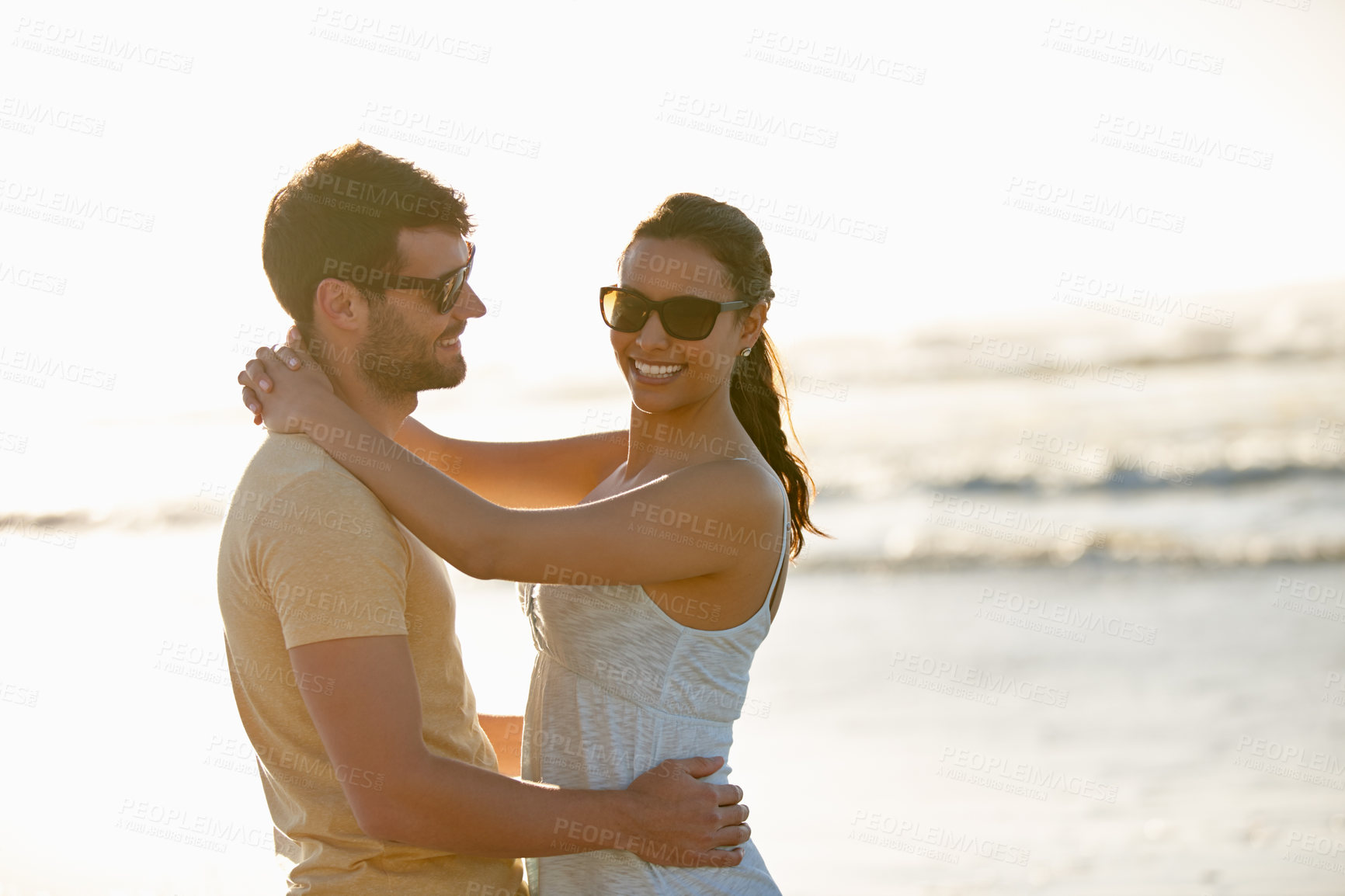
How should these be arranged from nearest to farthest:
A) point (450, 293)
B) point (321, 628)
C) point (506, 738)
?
1. point (321, 628)
2. point (450, 293)
3. point (506, 738)

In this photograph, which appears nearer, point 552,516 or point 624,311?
point 552,516

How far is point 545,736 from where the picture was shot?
9.58 ft

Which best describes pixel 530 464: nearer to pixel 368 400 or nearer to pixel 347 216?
pixel 368 400

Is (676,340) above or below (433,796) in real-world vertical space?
above

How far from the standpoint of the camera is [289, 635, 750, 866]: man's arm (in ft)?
7.49

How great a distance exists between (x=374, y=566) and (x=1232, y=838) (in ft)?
16.8

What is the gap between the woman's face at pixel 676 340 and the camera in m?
3.09

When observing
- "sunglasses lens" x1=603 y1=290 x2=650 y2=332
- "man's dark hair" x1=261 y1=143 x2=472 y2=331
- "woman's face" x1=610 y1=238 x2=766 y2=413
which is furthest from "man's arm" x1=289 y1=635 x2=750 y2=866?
"sunglasses lens" x1=603 y1=290 x2=650 y2=332

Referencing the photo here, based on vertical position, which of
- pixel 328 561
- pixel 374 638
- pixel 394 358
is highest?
pixel 394 358

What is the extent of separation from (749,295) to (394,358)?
3.40ft

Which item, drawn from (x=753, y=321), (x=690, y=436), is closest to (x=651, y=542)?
(x=690, y=436)

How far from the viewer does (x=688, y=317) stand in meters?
3.10

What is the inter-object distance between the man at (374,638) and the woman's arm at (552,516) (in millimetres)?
64

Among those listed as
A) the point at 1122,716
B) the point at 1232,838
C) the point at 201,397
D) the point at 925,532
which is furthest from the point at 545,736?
the point at 201,397
